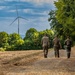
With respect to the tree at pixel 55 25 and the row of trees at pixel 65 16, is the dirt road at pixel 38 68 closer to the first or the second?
the row of trees at pixel 65 16

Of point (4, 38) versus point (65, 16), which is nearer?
point (65, 16)

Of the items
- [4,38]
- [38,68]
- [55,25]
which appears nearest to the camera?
[38,68]

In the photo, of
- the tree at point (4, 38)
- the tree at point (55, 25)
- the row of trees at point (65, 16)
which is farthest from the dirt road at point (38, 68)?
the tree at point (4, 38)

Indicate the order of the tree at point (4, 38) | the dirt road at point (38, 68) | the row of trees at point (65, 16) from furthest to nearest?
the tree at point (4, 38) → the row of trees at point (65, 16) → the dirt road at point (38, 68)

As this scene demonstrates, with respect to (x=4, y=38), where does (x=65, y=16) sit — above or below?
above

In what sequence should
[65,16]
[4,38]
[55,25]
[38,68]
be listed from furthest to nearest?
1. [4,38]
2. [55,25]
3. [65,16]
4. [38,68]

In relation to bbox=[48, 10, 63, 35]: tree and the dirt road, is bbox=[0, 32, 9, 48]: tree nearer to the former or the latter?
bbox=[48, 10, 63, 35]: tree

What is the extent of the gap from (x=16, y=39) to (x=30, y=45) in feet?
142

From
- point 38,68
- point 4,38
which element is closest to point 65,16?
point 38,68

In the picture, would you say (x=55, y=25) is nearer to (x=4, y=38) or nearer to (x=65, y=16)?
(x=65, y=16)

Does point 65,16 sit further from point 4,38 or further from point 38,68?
point 4,38

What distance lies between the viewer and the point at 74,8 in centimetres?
5175

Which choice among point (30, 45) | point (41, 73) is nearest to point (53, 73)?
point (41, 73)

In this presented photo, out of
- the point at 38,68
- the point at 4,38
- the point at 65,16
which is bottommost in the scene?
the point at 4,38
